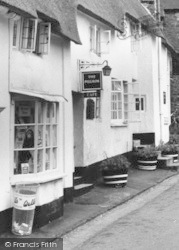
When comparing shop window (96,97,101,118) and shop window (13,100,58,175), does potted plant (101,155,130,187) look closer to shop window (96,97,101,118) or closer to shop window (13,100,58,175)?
shop window (96,97,101,118)

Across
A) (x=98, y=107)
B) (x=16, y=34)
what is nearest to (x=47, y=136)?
(x=16, y=34)

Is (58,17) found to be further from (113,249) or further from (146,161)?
(146,161)

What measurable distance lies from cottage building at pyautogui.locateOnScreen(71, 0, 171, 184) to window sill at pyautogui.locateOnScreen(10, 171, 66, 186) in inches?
141

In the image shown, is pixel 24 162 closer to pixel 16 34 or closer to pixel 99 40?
pixel 16 34

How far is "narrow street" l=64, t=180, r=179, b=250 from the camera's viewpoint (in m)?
7.52

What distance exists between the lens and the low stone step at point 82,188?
12.1m

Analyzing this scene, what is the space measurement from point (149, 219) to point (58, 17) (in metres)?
4.66

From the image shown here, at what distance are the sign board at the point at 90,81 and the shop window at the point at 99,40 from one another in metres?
1.92

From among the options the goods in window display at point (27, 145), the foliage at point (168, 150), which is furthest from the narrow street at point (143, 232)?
the foliage at point (168, 150)

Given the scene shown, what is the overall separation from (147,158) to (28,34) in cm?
974

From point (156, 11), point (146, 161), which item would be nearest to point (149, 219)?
point (146, 161)

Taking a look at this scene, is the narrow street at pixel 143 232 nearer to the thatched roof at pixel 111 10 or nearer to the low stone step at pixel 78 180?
the low stone step at pixel 78 180

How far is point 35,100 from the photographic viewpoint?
9094 mm

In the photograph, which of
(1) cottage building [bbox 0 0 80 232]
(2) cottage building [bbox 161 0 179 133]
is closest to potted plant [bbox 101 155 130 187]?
(1) cottage building [bbox 0 0 80 232]
